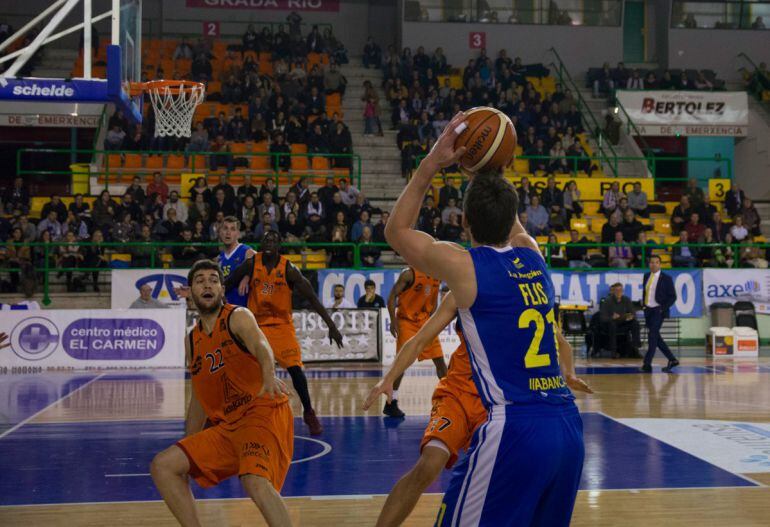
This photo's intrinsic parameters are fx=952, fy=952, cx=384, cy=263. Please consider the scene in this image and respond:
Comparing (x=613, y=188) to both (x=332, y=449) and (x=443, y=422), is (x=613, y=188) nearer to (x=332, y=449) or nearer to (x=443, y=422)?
(x=332, y=449)

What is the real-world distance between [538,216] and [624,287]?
269 centimetres

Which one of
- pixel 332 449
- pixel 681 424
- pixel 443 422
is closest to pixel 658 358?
pixel 681 424

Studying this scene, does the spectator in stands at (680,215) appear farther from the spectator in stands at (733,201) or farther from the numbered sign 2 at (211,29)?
the numbered sign 2 at (211,29)

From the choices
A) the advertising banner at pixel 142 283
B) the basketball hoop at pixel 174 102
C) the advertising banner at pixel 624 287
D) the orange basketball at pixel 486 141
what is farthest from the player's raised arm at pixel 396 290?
the advertising banner at pixel 624 287

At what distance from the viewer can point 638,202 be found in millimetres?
23234

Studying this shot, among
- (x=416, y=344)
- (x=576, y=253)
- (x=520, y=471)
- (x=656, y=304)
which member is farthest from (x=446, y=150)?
(x=576, y=253)

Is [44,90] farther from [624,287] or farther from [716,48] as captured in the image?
[716,48]

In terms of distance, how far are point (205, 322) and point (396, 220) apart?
205 centimetres

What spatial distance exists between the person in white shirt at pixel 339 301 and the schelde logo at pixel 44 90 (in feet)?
31.0

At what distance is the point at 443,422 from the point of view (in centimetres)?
573

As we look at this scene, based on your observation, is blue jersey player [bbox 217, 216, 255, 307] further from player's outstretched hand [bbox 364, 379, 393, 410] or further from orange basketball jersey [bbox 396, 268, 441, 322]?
player's outstretched hand [bbox 364, 379, 393, 410]

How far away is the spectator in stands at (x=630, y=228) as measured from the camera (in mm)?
21375

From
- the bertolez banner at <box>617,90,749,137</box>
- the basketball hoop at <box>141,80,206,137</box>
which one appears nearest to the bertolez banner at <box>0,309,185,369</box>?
the basketball hoop at <box>141,80,206,137</box>

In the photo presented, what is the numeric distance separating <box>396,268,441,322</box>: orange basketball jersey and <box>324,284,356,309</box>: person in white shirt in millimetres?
7021
